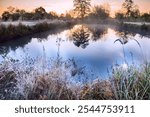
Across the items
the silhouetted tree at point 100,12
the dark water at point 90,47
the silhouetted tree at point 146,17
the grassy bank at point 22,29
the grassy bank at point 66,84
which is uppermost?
the silhouetted tree at point 100,12

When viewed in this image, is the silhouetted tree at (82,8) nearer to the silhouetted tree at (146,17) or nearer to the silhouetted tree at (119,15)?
the silhouetted tree at (119,15)

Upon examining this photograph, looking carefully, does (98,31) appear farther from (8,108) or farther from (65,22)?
(8,108)

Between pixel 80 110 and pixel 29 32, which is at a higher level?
pixel 29 32

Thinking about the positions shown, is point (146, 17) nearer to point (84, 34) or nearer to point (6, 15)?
point (84, 34)

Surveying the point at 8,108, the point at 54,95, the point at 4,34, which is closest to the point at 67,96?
the point at 54,95

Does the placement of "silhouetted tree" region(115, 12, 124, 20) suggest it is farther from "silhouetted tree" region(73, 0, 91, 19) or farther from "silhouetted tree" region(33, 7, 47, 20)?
"silhouetted tree" region(33, 7, 47, 20)

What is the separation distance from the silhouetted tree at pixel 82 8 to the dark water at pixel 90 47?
0.28ft

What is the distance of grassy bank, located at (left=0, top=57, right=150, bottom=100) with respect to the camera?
9.23ft

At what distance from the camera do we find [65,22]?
10.1 feet

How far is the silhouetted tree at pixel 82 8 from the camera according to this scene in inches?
118

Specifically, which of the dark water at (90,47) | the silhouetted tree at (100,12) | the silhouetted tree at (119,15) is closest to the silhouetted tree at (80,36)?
the dark water at (90,47)

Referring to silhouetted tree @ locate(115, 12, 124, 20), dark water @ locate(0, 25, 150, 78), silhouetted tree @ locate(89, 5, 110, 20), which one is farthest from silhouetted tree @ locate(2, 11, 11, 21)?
silhouetted tree @ locate(115, 12, 124, 20)

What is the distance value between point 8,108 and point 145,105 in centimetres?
88

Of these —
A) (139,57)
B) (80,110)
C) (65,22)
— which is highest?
(65,22)
